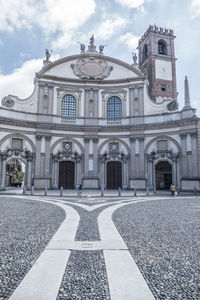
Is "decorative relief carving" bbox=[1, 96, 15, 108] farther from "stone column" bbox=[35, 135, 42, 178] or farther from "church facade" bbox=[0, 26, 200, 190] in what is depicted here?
"stone column" bbox=[35, 135, 42, 178]

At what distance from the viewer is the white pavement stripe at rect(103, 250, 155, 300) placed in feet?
7.73

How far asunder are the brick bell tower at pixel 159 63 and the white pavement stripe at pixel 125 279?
1224 inches

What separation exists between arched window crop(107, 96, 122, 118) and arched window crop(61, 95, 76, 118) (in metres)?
4.60

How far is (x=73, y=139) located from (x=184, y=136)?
12968mm

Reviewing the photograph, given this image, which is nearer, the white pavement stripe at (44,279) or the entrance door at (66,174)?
the white pavement stripe at (44,279)

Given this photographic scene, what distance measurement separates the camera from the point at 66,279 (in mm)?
2785

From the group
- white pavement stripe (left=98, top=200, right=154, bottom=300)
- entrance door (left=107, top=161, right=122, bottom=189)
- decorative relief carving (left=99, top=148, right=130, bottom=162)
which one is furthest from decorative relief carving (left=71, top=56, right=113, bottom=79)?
white pavement stripe (left=98, top=200, right=154, bottom=300)

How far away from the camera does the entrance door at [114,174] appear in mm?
25625

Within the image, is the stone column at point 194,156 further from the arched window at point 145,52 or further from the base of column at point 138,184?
the arched window at point 145,52

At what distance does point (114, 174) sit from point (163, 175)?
5885mm

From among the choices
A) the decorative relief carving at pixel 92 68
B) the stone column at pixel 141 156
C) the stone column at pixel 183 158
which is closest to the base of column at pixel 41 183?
the stone column at pixel 141 156

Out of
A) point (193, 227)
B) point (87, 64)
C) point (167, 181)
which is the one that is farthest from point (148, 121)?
point (193, 227)

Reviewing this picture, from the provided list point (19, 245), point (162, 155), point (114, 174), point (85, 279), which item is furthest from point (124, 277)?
point (114, 174)

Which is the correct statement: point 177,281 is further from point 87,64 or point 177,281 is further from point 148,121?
point 87,64
